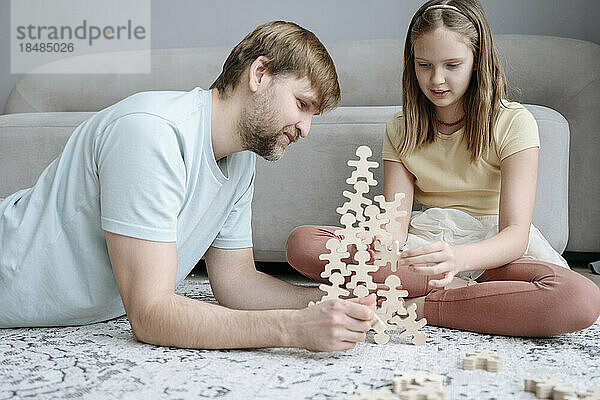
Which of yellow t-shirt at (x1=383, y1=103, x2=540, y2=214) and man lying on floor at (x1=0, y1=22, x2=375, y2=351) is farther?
yellow t-shirt at (x1=383, y1=103, x2=540, y2=214)

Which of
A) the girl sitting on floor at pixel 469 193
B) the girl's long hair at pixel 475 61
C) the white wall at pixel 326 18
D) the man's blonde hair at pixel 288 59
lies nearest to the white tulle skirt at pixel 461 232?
the girl sitting on floor at pixel 469 193

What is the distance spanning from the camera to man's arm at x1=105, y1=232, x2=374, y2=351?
3.33 ft

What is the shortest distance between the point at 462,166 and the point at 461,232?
154 mm

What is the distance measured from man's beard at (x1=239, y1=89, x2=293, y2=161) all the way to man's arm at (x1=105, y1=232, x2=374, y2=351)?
0.26 meters

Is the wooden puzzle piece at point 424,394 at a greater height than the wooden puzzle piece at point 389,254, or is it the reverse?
the wooden puzzle piece at point 389,254

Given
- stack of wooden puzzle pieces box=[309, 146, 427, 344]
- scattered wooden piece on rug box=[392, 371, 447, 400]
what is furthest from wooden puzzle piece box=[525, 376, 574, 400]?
stack of wooden puzzle pieces box=[309, 146, 427, 344]

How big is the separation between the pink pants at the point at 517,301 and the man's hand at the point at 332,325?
240 mm

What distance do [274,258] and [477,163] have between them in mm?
691

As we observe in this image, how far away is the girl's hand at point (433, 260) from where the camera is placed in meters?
1.09

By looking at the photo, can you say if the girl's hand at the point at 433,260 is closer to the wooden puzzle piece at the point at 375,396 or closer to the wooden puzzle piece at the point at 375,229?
the wooden puzzle piece at the point at 375,229

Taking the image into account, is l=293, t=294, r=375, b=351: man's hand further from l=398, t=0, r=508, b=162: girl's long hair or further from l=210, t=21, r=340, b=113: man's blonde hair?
l=398, t=0, r=508, b=162: girl's long hair

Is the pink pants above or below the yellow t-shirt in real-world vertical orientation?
below

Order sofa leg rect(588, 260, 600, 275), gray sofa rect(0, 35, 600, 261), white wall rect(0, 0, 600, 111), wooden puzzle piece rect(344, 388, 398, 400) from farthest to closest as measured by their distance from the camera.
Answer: white wall rect(0, 0, 600, 111) → sofa leg rect(588, 260, 600, 275) → gray sofa rect(0, 35, 600, 261) → wooden puzzle piece rect(344, 388, 398, 400)

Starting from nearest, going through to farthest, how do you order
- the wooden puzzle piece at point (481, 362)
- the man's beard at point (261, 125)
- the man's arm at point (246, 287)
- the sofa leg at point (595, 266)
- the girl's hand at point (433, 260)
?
the wooden puzzle piece at point (481, 362) → the girl's hand at point (433, 260) → the man's beard at point (261, 125) → the man's arm at point (246, 287) → the sofa leg at point (595, 266)
